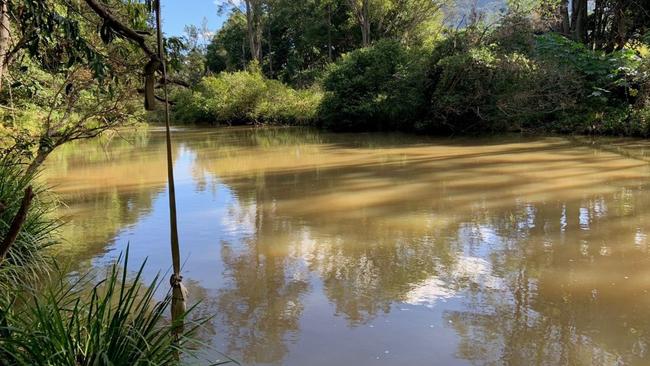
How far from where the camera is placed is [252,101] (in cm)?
3256

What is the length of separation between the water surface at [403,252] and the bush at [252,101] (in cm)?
1610

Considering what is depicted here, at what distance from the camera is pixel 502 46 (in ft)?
59.9

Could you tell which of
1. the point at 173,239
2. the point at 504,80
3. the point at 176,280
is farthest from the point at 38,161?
the point at 504,80

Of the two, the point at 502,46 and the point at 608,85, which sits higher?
the point at 502,46

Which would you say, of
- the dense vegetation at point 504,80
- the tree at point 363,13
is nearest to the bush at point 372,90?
the dense vegetation at point 504,80

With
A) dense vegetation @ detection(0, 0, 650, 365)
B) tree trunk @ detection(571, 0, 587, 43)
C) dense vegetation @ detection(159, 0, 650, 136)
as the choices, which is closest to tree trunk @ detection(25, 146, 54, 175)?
dense vegetation @ detection(0, 0, 650, 365)

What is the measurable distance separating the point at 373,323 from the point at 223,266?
2.21 m

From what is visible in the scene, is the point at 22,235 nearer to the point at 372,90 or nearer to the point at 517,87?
the point at 517,87

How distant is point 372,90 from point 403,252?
1778cm

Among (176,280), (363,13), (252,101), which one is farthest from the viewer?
(363,13)

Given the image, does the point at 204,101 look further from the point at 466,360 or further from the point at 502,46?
the point at 466,360

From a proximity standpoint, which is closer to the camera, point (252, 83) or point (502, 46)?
point (502, 46)

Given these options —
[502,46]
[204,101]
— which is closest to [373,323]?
[502,46]

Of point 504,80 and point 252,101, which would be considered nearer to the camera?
point 504,80
